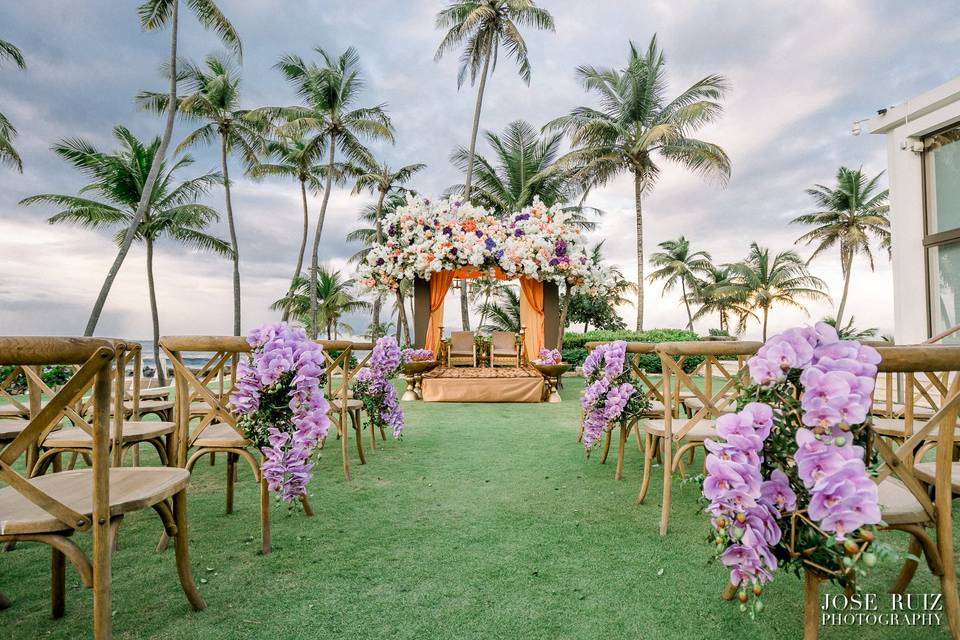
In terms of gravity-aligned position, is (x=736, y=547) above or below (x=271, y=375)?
below

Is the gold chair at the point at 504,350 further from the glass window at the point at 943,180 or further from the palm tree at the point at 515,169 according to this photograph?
the palm tree at the point at 515,169

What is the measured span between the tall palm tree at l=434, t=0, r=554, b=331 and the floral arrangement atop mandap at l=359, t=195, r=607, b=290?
614cm

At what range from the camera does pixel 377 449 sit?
468cm

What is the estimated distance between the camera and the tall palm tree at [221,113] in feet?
54.2

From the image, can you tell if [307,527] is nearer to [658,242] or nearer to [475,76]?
[475,76]

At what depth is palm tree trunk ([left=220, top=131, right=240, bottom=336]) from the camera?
17.6m

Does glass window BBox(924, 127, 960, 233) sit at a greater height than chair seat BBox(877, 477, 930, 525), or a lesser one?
greater

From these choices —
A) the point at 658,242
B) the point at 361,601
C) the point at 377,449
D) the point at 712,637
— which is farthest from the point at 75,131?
the point at 658,242

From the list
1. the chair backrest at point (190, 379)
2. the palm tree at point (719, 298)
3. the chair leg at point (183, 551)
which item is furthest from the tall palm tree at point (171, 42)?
the palm tree at point (719, 298)

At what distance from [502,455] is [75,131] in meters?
17.8

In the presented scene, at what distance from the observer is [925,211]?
7137 mm

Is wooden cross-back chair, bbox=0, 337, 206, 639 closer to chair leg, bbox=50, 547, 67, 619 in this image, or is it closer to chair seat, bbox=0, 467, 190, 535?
chair seat, bbox=0, 467, 190, 535

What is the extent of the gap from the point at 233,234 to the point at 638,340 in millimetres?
14907

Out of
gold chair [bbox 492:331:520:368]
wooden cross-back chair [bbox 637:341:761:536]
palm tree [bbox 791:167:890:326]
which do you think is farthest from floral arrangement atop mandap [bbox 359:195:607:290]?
palm tree [bbox 791:167:890:326]
